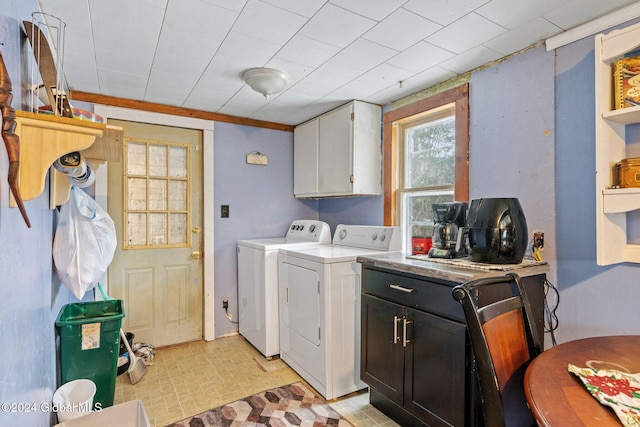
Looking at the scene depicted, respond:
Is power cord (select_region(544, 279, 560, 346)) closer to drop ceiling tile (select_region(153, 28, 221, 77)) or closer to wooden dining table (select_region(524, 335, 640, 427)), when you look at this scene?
wooden dining table (select_region(524, 335, 640, 427))

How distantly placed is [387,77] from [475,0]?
0.87m

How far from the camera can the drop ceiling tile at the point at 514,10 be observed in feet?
4.81

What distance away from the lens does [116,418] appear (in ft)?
4.97

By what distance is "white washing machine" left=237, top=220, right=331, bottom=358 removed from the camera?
2699 mm

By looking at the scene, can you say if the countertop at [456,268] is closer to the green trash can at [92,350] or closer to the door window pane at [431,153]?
the door window pane at [431,153]

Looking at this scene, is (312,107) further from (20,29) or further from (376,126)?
(20,29)

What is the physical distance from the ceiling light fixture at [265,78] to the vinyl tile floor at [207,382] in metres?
2.07

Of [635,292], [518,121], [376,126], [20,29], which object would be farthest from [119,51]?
[635,292]

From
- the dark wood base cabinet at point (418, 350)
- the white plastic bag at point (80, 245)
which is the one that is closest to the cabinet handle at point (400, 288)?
the dark wood base cabinet at point (418, 350)

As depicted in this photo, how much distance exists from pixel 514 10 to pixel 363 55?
777 millimetres

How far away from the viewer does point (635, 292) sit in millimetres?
1473

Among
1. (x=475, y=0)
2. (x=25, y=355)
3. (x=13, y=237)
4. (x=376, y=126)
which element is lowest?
(x=25, y=355)

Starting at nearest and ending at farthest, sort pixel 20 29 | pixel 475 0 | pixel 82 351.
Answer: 1. pixel 20 29
2. pixel 475 0
3. pixel 82 351

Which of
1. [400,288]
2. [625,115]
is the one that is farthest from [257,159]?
[625,115]
